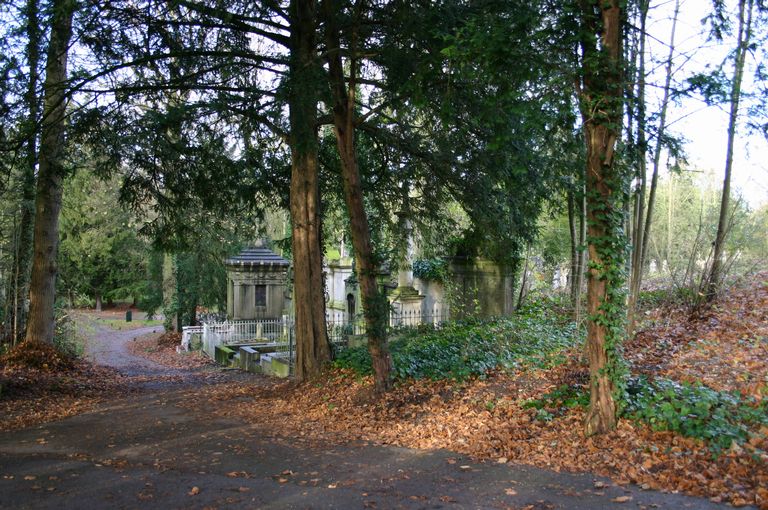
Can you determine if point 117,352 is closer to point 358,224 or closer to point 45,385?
point 45,385

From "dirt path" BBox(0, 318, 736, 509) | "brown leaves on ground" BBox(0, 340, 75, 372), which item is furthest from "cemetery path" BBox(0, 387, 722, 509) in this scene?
"brown leaves on ground" BBox(0, 340, 75, 372)

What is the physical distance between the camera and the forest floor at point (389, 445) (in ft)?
15.5

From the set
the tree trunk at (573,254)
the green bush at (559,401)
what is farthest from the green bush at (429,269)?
the green bush at (559,401)

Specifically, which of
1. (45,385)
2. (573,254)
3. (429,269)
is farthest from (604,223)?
(429,269)

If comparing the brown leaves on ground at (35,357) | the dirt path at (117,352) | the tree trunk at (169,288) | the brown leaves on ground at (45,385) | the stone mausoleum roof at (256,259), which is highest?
the stone mausoleum roof at (256,259)

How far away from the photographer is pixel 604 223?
5.86 meters

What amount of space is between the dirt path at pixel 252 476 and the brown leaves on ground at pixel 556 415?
318 millimetres

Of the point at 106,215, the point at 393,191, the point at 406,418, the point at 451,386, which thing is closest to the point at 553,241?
the point at 393,191

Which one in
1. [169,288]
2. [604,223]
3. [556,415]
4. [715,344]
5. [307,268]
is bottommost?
[556,415]

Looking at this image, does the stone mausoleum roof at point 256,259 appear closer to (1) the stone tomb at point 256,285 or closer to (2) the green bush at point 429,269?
(1) the stone tomb at point 256,285

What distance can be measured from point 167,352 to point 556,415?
21.0m

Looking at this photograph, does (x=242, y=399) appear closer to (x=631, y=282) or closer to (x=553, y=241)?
(x=631, y=282)

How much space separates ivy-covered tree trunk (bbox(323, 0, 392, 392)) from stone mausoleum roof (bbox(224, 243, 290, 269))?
1409 cm

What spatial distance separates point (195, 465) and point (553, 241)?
1593cm
